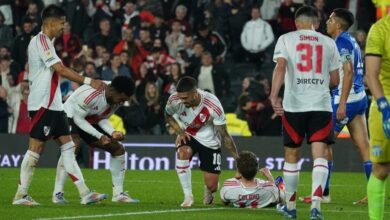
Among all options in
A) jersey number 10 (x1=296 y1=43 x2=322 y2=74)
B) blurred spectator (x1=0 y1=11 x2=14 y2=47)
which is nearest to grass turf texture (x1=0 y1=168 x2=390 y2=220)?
jersey number 10 (x1=296 y1=43 x2=322 y2=74)

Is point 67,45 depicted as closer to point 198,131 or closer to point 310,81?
point 198,131

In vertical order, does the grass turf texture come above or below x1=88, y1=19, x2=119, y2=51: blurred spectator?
below

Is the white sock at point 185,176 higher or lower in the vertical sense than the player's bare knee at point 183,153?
lower

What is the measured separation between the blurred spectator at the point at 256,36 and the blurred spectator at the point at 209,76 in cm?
125

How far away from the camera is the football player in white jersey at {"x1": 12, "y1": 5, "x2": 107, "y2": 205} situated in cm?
1480

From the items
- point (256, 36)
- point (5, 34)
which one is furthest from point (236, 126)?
point (5, 34)

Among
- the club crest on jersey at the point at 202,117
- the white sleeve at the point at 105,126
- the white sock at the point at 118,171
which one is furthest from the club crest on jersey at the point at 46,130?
the club crest on jersey at the point at 202,117

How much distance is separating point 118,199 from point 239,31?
13246 millimetres

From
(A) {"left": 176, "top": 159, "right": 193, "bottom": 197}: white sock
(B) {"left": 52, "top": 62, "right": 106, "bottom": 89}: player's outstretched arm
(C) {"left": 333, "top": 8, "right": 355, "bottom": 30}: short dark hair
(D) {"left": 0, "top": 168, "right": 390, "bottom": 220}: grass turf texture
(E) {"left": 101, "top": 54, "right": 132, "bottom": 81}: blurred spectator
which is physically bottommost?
(D) {"left": 0, "top": 168, "right": 390, "bottom": 220}: grass turf texture

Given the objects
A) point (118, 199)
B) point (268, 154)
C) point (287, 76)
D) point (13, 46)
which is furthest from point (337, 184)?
point (13, 46)

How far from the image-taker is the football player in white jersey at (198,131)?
15211mm

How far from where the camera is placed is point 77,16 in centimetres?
2939

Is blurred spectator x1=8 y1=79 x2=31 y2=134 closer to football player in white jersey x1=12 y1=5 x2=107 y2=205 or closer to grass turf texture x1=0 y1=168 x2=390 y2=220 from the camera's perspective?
grass turf texture x1=0 y1=168 x2=390 y2=220

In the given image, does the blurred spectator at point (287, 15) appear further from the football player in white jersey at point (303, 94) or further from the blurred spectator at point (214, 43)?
the football player in white jersey at point (303, 94)
